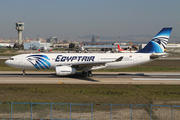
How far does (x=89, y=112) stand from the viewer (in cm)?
1413

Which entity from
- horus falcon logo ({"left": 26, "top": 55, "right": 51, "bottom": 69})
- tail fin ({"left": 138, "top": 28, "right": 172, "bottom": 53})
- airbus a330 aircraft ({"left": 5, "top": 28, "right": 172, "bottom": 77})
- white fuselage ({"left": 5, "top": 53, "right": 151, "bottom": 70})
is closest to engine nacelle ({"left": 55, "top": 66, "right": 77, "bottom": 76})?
airbus a330 aircraft ({"left": 5, "top": 28, "right": 172, "bottom": 77})

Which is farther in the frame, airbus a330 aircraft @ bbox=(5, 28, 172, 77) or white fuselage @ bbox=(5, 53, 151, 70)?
white fuselage @ bbox=(5, 53, 151, 70)

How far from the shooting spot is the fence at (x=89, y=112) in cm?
1352

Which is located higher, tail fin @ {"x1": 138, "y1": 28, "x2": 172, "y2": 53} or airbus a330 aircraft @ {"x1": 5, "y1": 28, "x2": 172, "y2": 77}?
tail fin @ {"x1": 138, "y1": 28, "x2": 172, "y2": 53}

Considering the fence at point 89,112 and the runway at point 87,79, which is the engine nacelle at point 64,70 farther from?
the fence at point 89,112

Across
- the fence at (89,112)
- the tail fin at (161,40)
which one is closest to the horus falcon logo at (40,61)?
the fence at (89,112)

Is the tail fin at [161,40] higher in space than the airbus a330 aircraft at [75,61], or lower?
higher

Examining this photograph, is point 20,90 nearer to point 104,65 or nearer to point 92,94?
point 92,94

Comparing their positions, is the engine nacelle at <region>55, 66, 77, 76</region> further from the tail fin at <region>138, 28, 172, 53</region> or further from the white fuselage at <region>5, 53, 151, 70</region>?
the tail fin at <region>138, 28, 172, 53</region>

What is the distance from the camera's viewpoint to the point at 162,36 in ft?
116

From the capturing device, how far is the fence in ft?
44.3

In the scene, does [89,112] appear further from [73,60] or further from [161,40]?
[161,40]

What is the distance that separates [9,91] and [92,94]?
9912mm

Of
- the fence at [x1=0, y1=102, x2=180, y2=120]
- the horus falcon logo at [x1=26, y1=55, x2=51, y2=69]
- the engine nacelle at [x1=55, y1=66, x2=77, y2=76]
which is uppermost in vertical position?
the horus falcon logo at [x1=26, y1=55, x2=51, y2=69]
